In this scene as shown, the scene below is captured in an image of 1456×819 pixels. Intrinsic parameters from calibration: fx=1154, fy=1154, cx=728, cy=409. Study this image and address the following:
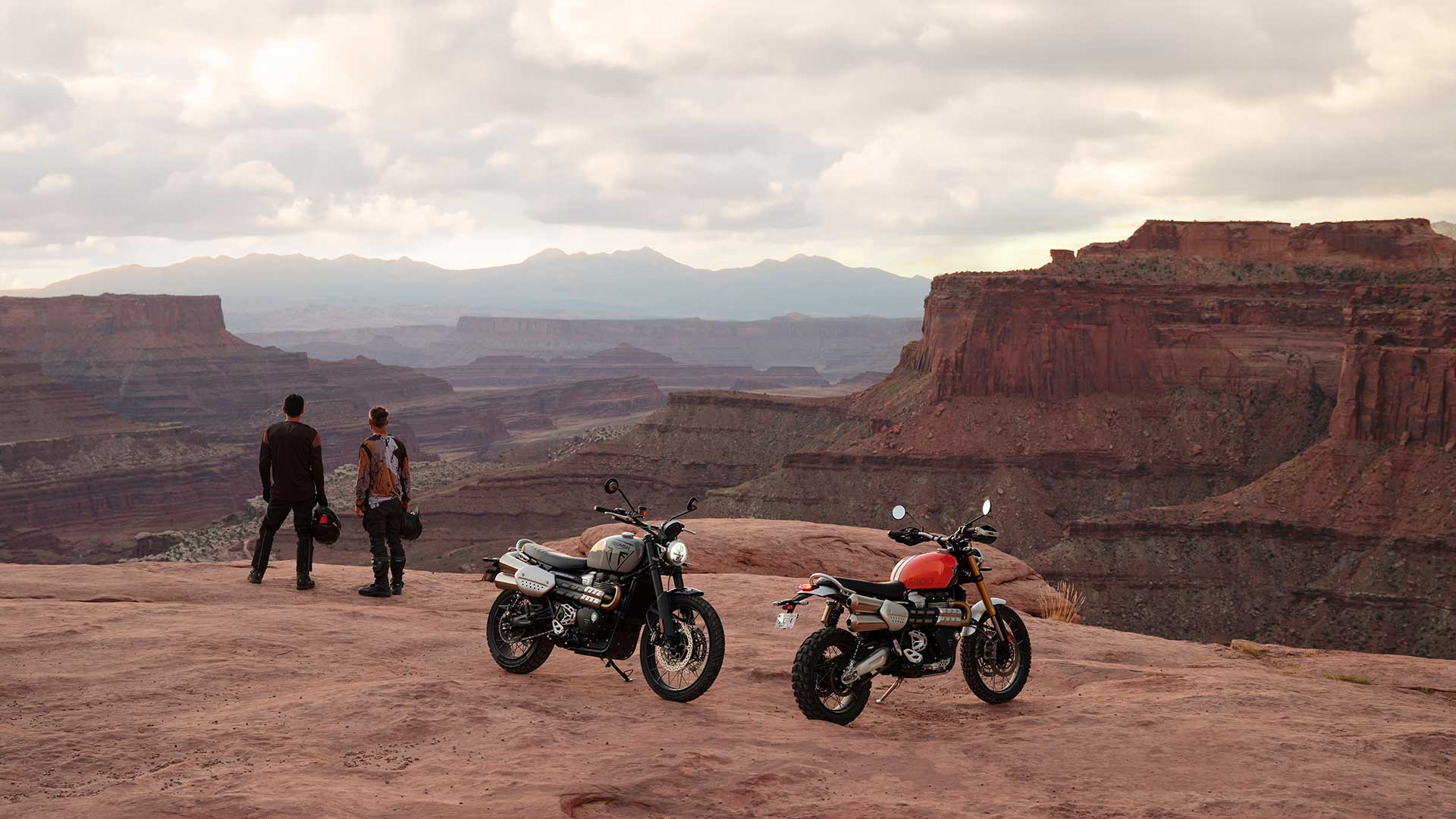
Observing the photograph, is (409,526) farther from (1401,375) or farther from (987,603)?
(1401,375)

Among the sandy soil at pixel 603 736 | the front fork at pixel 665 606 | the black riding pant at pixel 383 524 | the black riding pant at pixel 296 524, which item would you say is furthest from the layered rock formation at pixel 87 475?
the front fork at pixel 665 606

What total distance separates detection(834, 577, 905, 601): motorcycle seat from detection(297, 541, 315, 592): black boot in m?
A: 7.45

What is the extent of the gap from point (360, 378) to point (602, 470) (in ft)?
334

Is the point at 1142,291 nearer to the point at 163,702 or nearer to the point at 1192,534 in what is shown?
the point at 1192,534

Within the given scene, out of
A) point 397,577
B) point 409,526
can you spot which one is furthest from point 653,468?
point 409,526

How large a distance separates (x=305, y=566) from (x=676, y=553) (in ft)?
22.3

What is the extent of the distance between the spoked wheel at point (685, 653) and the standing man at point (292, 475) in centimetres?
584

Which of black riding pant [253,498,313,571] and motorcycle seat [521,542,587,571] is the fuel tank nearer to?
motorcycle seat [521,542,587,571]

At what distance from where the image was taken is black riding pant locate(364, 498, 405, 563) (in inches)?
546

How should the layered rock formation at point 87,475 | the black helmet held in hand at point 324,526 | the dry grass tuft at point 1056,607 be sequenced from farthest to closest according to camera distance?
the layered rock formation at point 87,475, the dry grass tuft at point 1056,607, the black helmet held in hand at point 324,526

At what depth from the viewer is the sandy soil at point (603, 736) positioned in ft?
22.6

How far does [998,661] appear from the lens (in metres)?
10.1

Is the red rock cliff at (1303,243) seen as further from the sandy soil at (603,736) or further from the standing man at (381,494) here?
the standing man at (381,494)

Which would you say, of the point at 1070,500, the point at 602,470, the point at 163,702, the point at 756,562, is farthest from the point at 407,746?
the point at 602,470
